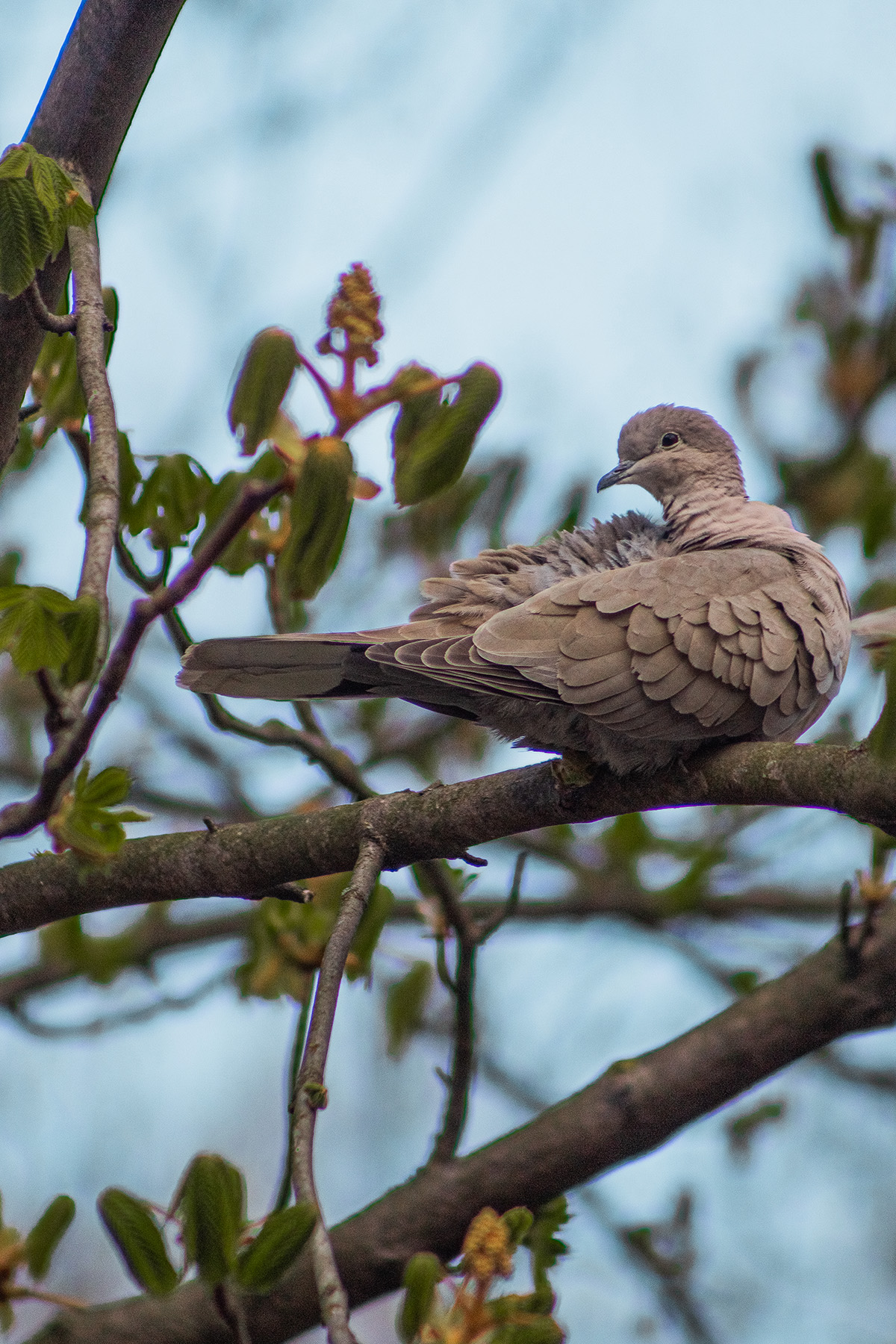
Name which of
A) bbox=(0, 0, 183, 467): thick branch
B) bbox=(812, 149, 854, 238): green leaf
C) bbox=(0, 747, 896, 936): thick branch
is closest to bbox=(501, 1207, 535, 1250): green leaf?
bbox=(0, 747, 896, 936): thick branch

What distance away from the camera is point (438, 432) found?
7.37ft

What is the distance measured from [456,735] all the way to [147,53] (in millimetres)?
2752

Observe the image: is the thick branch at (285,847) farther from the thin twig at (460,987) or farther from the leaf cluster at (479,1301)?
the leaf cluster at (479,1301)

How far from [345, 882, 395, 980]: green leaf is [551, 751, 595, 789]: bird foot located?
493mm

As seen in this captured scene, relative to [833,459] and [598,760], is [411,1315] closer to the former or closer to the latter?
[598,760]

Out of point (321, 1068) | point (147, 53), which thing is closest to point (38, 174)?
point (147, 53)

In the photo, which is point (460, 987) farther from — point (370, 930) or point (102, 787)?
point (102, 787)

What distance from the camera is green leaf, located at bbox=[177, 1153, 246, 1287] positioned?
1.60 m

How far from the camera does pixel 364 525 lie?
495 centimetres

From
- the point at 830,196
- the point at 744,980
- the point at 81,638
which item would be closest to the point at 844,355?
the point at 830,196

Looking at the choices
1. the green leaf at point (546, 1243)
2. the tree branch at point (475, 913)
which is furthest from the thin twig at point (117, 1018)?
the green leaf at point (546, 1243)

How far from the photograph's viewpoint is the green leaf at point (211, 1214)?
5.24ft

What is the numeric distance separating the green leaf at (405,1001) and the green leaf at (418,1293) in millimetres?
1834

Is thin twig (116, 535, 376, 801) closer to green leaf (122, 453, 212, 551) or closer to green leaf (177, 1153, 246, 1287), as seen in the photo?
green leaf (122, 453, 212, 551)
